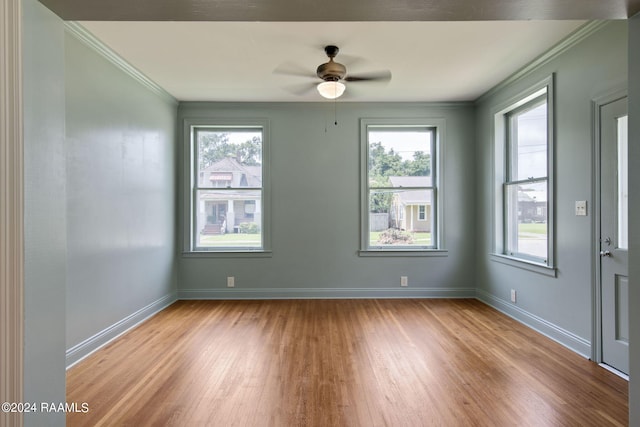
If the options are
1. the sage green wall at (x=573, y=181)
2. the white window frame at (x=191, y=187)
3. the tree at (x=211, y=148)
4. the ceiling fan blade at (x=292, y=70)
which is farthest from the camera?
the tree at (x=211, y=148)

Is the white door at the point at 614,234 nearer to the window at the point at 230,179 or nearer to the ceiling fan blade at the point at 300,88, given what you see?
the ceiling fan blade at the point at 300,88

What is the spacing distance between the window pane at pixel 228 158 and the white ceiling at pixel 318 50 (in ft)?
2.37

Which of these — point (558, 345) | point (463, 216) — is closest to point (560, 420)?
point (558, 345)

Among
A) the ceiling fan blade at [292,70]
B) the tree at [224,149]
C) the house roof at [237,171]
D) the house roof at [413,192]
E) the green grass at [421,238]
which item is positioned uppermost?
the ceiling fan blade at [292,70]

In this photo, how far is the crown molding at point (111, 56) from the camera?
2.59 metres

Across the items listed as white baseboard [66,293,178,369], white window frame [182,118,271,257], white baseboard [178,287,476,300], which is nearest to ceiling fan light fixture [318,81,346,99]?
white window frame [182,118,271,257]

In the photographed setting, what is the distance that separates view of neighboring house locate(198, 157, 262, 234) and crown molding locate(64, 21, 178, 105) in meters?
1.12

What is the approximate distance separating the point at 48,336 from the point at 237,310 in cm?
272

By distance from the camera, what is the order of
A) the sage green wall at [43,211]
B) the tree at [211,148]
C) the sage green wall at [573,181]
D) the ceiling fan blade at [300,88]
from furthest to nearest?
the tree at [211,148], the ceiling fan blade at [300,88], the sage green wall at [573,181], the sage green wall at [43,211]

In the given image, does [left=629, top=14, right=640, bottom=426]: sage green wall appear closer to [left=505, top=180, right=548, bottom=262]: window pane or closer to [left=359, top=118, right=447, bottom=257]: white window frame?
[left=505, top=180, right=548, bottom=262]: window pane

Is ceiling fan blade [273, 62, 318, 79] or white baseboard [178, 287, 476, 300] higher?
ceiling fan blade [273, 62, 318, 79]

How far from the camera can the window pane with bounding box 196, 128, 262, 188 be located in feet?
15.0

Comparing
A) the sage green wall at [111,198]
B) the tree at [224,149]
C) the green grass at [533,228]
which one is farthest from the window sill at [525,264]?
the sage green wall at [111,198]

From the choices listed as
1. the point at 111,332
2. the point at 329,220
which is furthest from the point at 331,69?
the point at 111,332
